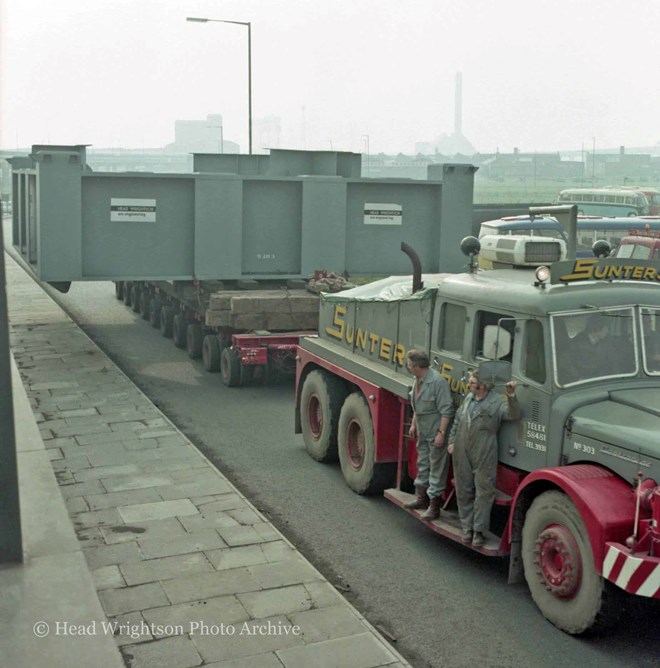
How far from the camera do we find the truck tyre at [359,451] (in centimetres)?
1051

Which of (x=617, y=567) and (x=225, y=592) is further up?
(x=617, y=567)

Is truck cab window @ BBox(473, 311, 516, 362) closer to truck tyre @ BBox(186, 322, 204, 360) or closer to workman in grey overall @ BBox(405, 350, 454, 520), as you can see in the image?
workman in grey overall @ BBox(405, 350, 454, 520)

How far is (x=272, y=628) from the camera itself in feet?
24.2

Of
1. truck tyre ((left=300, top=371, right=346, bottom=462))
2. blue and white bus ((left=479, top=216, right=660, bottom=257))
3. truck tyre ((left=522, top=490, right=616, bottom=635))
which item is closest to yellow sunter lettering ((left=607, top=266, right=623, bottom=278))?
truck tyre ((left=522, top=490, right=616, bottom=635))

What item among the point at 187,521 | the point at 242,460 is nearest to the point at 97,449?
the point at 242,460

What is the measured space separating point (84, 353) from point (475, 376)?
12449 millimetres

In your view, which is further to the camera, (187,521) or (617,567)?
(187,521)

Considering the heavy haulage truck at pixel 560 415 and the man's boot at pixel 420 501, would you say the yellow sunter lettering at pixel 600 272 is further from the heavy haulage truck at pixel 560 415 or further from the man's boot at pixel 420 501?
the man's boot at pixel 420 501

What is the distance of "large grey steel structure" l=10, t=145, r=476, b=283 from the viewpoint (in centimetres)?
1792

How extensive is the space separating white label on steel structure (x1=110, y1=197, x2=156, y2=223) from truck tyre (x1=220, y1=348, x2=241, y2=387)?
331cm

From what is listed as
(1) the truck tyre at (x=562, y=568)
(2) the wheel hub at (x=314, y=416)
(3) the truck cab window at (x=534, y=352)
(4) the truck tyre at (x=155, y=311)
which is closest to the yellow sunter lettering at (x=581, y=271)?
(3) the truck cab window at (x=534, y=352)

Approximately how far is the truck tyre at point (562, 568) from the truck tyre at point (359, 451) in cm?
292

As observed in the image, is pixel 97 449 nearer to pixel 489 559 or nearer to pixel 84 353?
pixel 489 559

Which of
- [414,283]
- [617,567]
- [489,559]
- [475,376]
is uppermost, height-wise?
[414,283]
